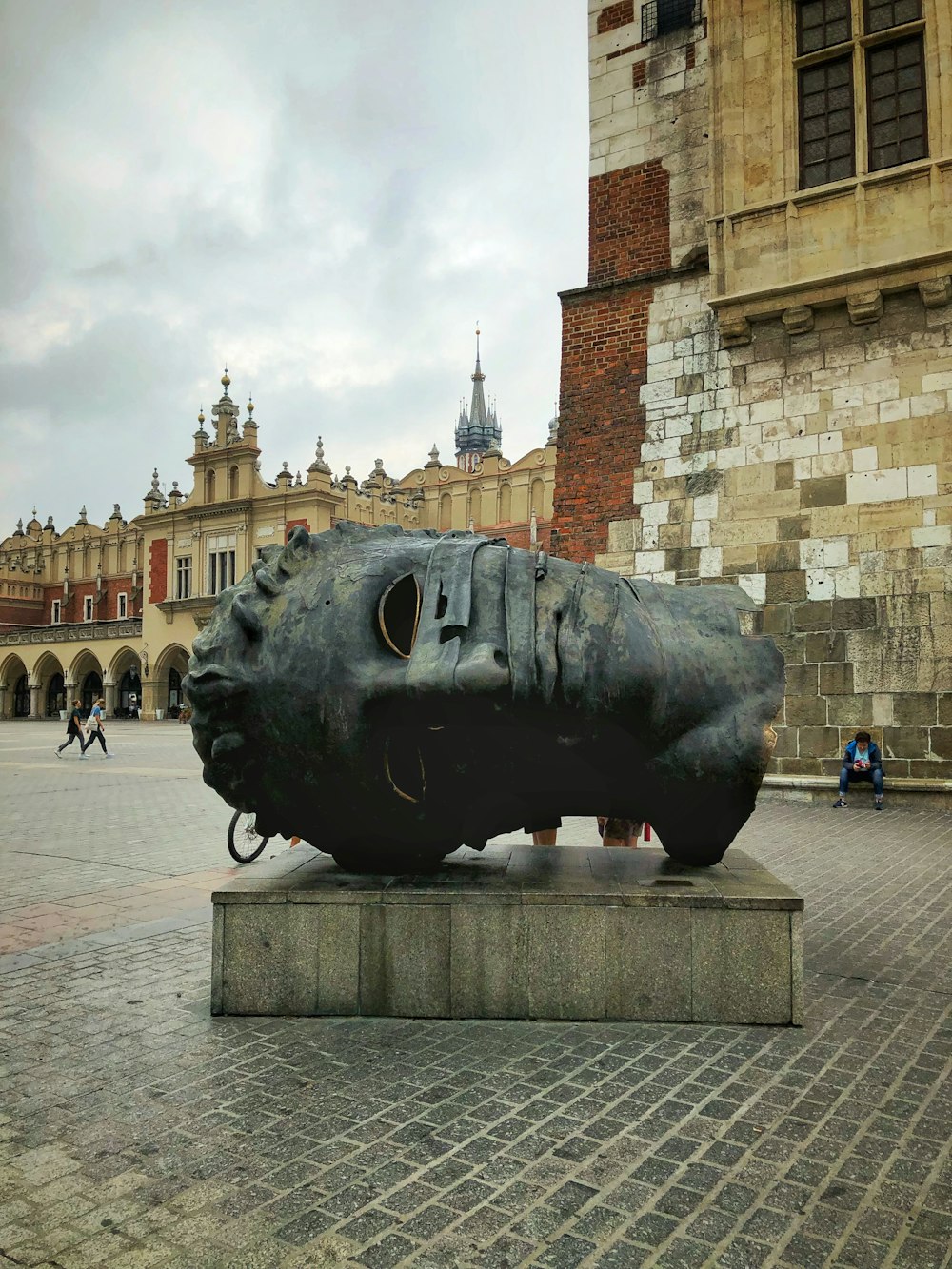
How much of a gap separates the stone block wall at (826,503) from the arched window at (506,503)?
3870 cm

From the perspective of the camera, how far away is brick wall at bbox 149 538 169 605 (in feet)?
174

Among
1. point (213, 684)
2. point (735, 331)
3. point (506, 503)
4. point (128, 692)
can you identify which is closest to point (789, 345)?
point (735, 331)

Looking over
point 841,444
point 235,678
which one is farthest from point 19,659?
point 235,678

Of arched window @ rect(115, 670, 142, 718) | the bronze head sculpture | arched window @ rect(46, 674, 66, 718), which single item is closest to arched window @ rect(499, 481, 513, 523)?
arched window @ rect(115, 670, 142, 718)

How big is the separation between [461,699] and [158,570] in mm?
53130

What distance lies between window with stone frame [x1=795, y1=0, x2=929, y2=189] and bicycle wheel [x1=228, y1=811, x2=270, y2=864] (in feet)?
32.8

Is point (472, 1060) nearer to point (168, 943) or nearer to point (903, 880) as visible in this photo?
point (168, 943)

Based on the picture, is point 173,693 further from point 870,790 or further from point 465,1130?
point 465,1130

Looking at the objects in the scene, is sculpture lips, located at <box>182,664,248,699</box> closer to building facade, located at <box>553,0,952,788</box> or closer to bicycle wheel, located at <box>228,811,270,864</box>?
bicycle wheel, located at <box>228,811,270,864</box>

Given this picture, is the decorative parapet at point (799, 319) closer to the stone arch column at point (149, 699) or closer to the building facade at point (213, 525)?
the building facade at point (213, 525)

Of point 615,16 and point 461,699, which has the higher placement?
point 615,16

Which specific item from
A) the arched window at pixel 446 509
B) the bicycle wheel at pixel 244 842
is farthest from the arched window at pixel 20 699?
the bicycle wheel at pixel 244 842

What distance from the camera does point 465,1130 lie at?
2.96m

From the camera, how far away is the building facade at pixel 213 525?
49.9 m
